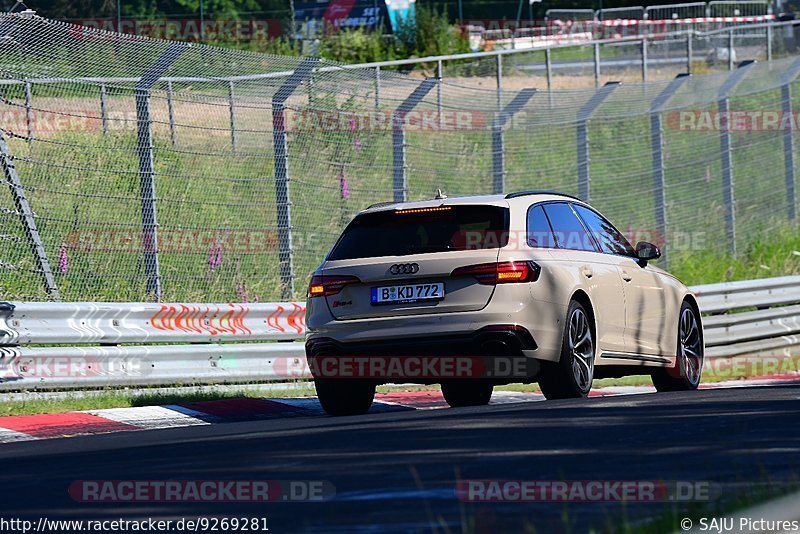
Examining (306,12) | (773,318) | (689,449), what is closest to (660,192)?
(773,318)

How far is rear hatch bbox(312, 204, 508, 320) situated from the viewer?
9977mm

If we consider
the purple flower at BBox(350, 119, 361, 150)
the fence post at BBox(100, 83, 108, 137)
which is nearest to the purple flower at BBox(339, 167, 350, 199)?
the purple flower at BBox(350, 119, 361, 150)

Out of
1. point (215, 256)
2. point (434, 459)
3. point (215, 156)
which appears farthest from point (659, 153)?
point (434, 459)

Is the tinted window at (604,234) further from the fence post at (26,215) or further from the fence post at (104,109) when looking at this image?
the fence post at (26,215)

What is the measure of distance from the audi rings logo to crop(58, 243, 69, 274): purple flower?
3.70 meters

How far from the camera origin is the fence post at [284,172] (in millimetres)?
14383

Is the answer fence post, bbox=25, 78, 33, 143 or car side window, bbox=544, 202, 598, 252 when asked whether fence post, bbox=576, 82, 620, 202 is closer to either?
car side window, bbox=544, 202, 598, 252

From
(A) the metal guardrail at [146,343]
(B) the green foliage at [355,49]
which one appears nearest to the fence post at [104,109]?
(A) the metal guardrail at [146,343]

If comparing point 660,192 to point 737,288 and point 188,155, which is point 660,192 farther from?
point 188,155

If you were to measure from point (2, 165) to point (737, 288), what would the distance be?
896 centimetres

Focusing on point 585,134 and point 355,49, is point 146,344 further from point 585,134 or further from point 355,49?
point 355,49

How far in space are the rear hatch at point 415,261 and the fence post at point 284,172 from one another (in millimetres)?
3928

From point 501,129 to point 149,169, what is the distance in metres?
5.43
